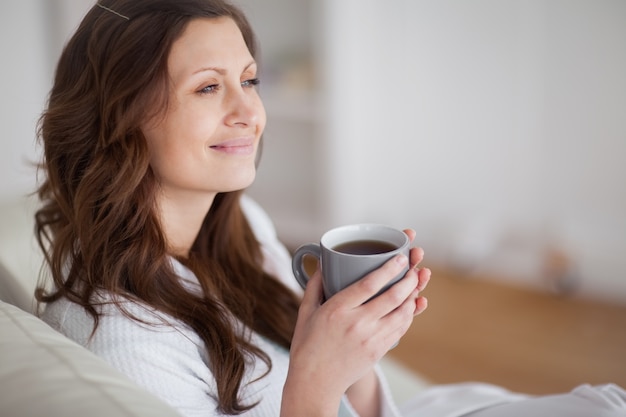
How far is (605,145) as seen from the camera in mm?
2746

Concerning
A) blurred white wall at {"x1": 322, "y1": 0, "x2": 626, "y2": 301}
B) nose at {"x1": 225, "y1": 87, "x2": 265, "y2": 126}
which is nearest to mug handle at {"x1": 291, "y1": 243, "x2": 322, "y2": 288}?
nose at {"x1": 225, "y1": 87, "x2": 265, "y2": 126}

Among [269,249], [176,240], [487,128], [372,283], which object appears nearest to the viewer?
[372,283]

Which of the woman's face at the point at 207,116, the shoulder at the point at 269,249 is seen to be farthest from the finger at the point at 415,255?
the shoulder at the point at 269,249

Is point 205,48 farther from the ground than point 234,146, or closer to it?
farther from the ground

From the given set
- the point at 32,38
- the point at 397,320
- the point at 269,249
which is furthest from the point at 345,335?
the point at 32,38

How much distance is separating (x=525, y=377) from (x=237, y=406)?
5.00 feet

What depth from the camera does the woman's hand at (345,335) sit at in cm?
90

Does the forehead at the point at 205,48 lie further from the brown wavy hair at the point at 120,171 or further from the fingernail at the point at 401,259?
the fingernail at the point at 401,259

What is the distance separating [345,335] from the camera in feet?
3.00

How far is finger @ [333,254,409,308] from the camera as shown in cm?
89

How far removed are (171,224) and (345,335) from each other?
0.42 meters

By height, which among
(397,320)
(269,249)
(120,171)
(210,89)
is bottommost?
(269,249)

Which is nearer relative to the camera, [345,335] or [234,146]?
[345,335]

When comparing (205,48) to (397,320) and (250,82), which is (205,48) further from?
(397,320)
